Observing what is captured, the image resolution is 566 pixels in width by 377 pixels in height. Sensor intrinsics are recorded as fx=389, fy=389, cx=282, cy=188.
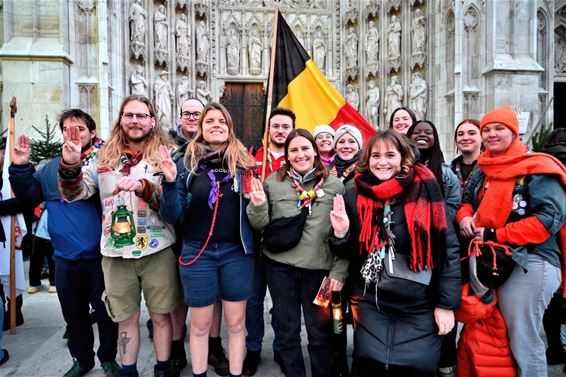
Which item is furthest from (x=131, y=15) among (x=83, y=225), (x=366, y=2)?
(x=83, y=225)

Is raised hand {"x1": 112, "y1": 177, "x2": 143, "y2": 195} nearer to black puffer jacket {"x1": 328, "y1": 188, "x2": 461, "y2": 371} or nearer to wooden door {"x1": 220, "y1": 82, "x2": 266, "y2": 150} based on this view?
black puffer jacket {"x1": 328, "y1": 188, "x2": 461, "y2": 371}

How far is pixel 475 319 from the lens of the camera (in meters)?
2.59

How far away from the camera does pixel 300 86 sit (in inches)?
182

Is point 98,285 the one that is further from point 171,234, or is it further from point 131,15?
point 131,15

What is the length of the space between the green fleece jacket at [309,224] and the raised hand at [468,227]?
2.96 feet

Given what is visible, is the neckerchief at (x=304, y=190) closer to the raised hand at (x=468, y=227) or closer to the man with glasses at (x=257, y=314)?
the man with glasses at (x=257, y=314)

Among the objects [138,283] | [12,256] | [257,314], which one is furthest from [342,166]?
[12,256]

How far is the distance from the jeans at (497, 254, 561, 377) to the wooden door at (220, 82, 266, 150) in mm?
9089

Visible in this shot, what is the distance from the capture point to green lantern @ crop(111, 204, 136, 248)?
2.76 metres

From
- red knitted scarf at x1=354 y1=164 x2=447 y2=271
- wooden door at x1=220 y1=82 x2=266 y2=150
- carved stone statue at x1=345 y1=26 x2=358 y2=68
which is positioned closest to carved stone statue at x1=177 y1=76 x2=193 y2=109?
wooden door at x1=220 y1=82 x2=266 y2=150

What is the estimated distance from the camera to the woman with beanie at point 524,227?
8.28ft

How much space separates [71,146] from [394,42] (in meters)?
9.87

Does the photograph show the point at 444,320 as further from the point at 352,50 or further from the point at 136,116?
the point at 352,50

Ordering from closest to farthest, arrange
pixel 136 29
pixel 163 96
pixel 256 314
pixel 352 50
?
pixel 256 314, pixel 136 29, pixel 163 96, pixel 352 50
